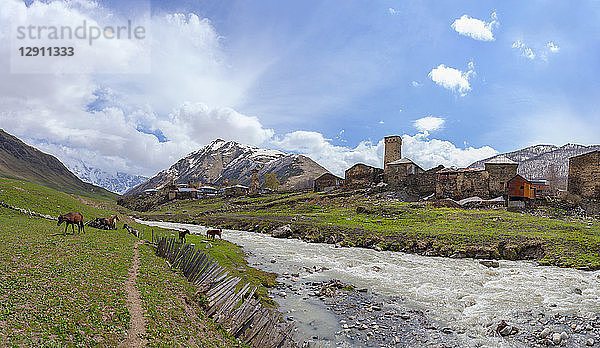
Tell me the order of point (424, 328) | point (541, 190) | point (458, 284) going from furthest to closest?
point (541, 190) < point (458, 284) < point (424, 328)

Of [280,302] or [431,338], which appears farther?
[280,302]

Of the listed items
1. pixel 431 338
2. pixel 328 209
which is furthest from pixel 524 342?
pixel 328 209

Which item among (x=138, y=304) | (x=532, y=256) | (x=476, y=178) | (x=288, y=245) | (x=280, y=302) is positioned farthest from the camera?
(x=476, y=178)

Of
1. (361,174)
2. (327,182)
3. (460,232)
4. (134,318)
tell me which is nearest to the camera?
(134,318)

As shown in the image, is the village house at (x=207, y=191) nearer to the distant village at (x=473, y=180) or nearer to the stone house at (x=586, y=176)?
the distant village at (x=473, y=180)

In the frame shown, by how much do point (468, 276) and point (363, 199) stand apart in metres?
55.0

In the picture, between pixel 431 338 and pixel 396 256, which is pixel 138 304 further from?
pixel 396 256

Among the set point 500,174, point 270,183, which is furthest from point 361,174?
point 270,183

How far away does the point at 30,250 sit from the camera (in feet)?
58.8

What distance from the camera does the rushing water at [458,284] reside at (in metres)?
17.7

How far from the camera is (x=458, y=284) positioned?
23.3m

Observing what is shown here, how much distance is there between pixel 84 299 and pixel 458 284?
875 inches

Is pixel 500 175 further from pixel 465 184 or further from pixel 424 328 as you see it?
pixel 424 328

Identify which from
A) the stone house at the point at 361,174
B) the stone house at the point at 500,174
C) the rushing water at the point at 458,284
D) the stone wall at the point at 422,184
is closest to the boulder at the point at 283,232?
the rushing water at the point at 458,284
